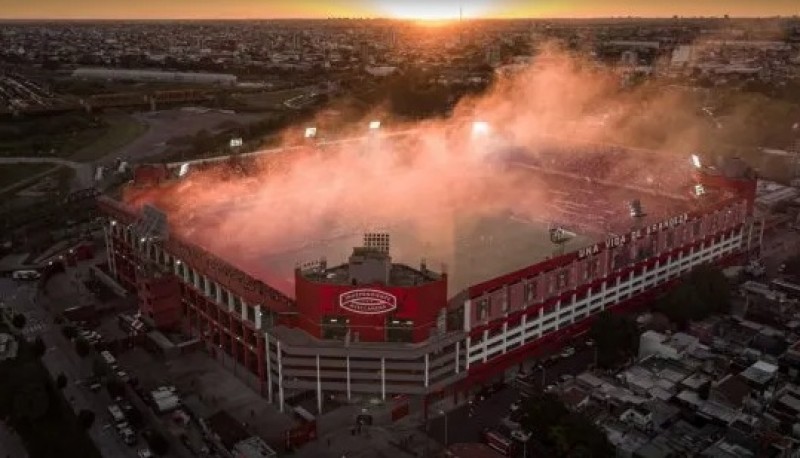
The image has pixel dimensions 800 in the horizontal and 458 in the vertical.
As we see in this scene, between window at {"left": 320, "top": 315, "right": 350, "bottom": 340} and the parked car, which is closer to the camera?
the parked car

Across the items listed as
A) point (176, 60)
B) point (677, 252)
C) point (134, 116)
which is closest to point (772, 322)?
point (677, 252)

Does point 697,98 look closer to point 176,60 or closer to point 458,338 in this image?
point 458,338

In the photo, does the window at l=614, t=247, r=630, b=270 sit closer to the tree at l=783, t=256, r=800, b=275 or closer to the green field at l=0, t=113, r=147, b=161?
the tree at l=783, t=256, r=800, b=275

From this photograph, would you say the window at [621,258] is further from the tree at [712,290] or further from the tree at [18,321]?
the tree at [18,321]

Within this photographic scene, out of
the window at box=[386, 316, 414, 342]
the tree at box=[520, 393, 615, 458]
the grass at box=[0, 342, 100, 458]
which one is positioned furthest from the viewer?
the window at box=[386, 316, 414, 342]

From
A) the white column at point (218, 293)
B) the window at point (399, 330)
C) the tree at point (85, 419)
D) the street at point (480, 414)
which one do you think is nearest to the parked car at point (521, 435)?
the street at point (480, 414)

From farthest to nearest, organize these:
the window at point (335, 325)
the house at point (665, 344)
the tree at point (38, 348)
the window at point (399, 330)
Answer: the tree at point (38, 348), the house at point (665, 344), the window at point (335, 325), the window at point (399, 330)

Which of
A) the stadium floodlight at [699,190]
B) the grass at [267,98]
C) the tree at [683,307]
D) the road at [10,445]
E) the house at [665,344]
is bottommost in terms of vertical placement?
the road at [10,445]

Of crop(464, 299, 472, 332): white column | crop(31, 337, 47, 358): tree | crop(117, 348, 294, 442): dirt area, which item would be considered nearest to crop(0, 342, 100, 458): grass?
crop(31, 337, 47, 358): tree

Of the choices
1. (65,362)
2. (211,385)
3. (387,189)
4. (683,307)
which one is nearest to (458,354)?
(211,385)
